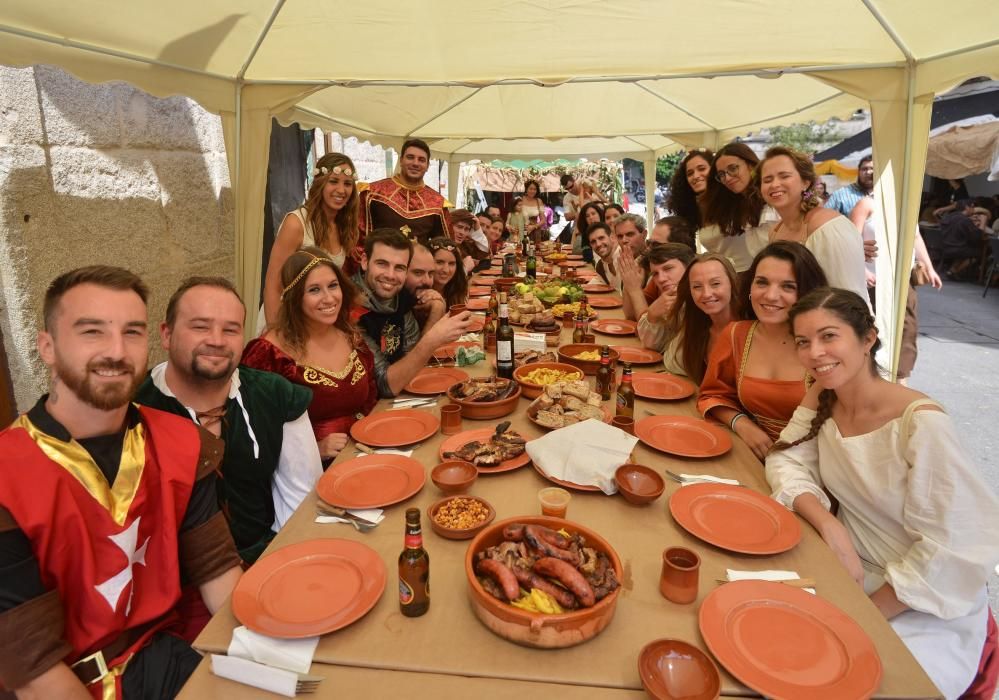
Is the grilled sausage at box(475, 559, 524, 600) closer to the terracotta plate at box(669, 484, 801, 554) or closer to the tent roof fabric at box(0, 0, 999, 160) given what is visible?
the terracotta plate at box(669, 484, 801, 554)

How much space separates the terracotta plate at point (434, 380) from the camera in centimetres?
296

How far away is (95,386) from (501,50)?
12.8 feet

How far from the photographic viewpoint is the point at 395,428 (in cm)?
246

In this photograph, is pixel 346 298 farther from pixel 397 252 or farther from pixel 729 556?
pixel 729 556

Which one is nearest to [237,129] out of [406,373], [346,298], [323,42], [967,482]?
[323,42]

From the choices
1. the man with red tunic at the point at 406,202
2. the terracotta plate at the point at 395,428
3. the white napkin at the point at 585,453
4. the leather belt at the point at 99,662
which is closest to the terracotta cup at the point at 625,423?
the white napkin at the point at 585,453

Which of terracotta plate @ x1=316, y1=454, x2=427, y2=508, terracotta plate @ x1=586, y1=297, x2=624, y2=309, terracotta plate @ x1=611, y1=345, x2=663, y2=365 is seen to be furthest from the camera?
terracotta plate @ x1=586, y1=297, x2=624, y2=309

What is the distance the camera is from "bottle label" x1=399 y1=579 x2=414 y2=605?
133 cm

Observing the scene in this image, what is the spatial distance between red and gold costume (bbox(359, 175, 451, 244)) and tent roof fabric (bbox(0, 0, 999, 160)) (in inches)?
40.1

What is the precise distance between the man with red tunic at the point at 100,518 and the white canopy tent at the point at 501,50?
6.53ft

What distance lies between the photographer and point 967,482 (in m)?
1.61

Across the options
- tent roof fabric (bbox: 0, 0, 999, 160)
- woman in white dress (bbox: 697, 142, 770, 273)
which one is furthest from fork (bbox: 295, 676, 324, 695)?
woman in white dress (bbox: 697, 142, 770, 273)

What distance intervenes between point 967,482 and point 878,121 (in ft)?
11.4

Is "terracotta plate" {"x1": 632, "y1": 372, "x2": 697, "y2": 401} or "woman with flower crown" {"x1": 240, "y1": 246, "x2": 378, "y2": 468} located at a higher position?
"woman with flower crown" {"x1": 240, "y1": 246, "x2": 378, "y2": 468}
